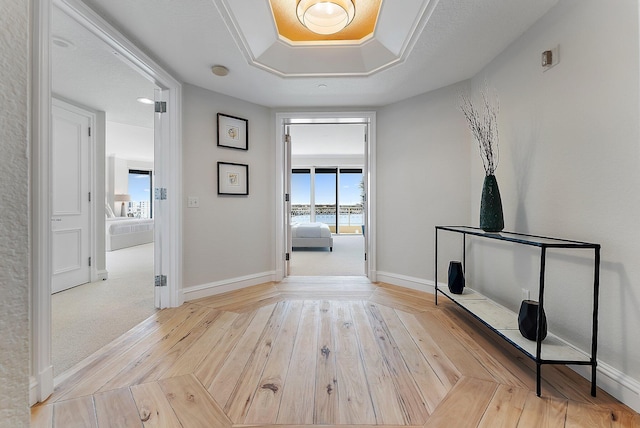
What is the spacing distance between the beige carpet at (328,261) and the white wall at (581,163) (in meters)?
2.19

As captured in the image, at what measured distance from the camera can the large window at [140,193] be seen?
8.98 metres

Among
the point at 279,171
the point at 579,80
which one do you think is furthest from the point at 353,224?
the point at 579,80

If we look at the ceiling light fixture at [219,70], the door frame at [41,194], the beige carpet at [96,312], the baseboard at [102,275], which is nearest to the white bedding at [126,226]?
the beige carpet at [96,312]

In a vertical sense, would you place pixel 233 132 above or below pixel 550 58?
below

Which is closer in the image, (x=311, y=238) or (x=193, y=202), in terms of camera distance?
(x=193, y=202)

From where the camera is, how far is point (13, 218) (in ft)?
1.21

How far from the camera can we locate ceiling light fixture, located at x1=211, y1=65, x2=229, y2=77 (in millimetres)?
2432

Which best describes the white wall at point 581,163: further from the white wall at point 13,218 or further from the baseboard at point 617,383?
the white wall at point 13,218

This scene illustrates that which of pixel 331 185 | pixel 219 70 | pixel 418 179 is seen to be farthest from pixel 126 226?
pixel 418 179

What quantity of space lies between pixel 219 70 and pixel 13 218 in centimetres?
251

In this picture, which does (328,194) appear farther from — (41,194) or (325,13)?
(41,194)

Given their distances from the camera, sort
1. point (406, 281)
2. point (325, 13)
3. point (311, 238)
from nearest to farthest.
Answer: point (325, 13) → point (406, 281) → point (311, 238)

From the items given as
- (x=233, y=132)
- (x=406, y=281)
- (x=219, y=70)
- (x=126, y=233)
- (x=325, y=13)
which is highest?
(x=325, y=13)

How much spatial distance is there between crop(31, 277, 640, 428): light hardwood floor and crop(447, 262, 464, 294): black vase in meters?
0.23
